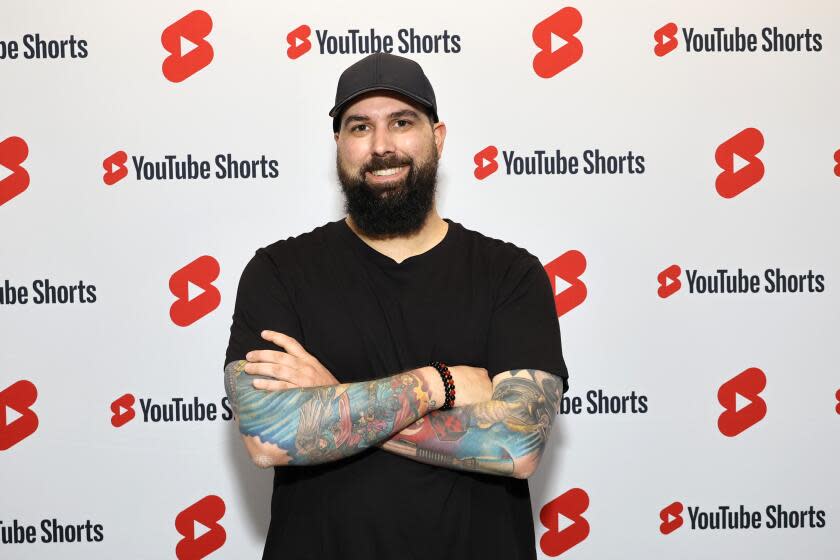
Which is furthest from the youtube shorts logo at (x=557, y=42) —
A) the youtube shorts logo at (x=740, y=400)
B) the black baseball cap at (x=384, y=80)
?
the youtube shorts logo at (x=740, y=400)

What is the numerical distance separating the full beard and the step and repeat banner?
73 cm

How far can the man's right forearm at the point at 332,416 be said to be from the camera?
4.60ft

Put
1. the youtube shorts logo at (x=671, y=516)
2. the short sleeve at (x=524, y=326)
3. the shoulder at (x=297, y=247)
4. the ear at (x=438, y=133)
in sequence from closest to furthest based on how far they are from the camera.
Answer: the short sleeve at (x=524, y=326), the shoulder at (x=297, y=247), the ear at (x=438, y=133), the youtube shorts logo at (x=671, y=516)

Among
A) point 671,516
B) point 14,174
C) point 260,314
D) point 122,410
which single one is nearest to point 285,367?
point 260,314

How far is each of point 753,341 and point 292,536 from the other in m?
1.68

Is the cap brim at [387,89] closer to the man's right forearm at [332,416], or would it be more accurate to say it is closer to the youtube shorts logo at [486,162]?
the man's right forearm at [332,416]

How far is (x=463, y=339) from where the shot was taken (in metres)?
1.57

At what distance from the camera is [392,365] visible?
5.03ft

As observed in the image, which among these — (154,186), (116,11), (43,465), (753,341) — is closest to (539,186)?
(753,341)

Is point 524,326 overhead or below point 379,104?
below

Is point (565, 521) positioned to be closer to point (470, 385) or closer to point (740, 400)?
point (740, 400)

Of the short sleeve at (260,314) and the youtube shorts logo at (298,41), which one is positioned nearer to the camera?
the short sleeve at (260,314)

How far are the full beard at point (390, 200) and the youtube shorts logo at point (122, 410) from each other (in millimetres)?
1168

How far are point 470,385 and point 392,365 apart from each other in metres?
0.17
